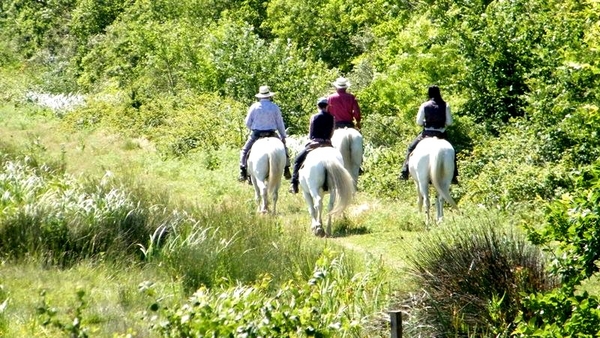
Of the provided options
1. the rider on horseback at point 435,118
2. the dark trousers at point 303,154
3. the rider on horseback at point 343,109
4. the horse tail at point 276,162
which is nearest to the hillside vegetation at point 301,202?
the horse tail at point 276,162

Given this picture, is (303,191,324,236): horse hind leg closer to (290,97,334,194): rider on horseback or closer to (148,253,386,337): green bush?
(290,97,334,194): rider on horseback

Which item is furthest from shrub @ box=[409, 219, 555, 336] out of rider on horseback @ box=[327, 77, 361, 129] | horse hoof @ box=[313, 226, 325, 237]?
rider on horseback @ box=[327, 77, 361, 129]

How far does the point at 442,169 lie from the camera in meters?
17.1

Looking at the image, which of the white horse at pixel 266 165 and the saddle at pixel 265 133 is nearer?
the white horse at pixel 266 165

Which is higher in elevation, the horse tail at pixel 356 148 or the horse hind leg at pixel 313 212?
the horse tail at pixel 356 148

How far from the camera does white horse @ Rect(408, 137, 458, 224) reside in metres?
17.0

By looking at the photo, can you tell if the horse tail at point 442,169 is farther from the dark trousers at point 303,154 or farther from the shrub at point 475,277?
the shrub at point 475,277

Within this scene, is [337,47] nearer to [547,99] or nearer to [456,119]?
[456,119]

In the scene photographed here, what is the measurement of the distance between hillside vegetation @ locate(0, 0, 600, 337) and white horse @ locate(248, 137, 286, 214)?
0.47m

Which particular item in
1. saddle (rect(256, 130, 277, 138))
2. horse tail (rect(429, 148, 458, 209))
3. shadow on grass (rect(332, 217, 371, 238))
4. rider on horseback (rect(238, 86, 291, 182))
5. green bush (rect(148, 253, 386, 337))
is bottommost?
shadow on grass (rect(332, 217, 371, 238))

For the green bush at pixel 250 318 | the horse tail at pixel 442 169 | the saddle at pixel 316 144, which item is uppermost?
the saddle at pixel 316 144

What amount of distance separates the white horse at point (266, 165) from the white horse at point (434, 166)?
7.76 ft

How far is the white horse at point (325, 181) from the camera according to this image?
16.3 metres

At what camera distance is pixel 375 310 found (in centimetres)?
1020
